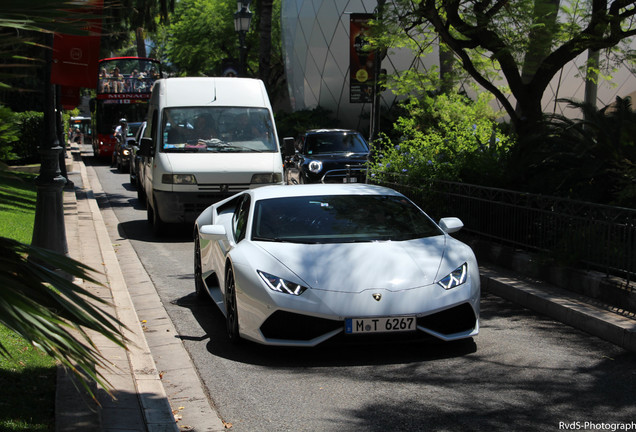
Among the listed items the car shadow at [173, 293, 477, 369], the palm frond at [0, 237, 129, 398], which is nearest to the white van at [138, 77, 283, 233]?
the car shadow at [173, 293, 477, 369]

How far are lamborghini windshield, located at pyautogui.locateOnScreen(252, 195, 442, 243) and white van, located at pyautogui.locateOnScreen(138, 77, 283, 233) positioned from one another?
274 inches

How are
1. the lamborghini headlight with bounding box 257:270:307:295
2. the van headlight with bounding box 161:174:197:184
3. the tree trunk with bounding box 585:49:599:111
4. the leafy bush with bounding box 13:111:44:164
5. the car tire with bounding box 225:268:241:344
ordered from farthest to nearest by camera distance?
1. the leafy bush with bounding box 13:111:44:164
2. the tree trunk with bounding box 585:49:599:111
3. the van headlight with bounding box 161:174:197:184
4. the car tire with bounding box 225:268:241:344
5. the lamborghini headlight with bounding box 257:270:307:295

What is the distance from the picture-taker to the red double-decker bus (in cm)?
4212

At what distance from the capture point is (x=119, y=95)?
4238 cm

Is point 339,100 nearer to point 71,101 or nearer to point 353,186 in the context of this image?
point 71,101

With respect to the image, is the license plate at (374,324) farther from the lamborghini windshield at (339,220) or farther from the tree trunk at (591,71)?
the tree trunk at (591,71)

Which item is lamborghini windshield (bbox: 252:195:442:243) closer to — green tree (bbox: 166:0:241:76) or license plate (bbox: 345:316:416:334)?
license plate (bbox: 345:316:416:334)

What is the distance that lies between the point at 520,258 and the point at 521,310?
1.52 metres

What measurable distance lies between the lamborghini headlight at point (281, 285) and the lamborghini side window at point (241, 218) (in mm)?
1130

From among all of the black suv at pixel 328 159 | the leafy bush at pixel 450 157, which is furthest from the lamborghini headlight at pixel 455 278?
the black suv at pixel 328 159

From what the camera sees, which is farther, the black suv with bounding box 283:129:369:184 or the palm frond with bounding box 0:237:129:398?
the black suv with bounding box 283:129:369:184

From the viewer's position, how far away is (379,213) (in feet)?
26.2

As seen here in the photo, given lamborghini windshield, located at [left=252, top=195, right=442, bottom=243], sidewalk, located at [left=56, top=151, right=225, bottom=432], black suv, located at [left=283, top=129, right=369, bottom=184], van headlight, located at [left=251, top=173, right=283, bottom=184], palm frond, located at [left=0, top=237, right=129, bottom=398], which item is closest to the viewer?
palm frond, located at [left=0, top=237, right=129, bottom=398]

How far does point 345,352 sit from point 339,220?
1.38m
